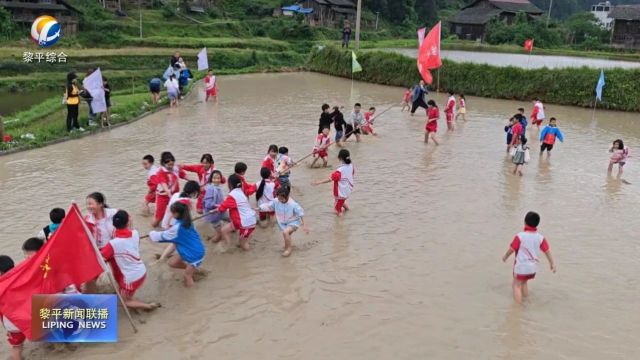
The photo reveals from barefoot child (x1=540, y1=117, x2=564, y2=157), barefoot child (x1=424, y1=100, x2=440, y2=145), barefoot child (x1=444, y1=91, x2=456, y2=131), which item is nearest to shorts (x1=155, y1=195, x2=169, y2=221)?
barefoot child (x1=424, y1=100, x2=440, y2=145)

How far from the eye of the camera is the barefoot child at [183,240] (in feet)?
22.4

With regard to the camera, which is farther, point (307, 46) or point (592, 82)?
point (307, 46)

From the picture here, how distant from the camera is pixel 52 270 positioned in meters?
5.70

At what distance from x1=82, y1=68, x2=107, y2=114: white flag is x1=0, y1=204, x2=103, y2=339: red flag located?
10876 mm

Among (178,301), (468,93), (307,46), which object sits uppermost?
(307,46)

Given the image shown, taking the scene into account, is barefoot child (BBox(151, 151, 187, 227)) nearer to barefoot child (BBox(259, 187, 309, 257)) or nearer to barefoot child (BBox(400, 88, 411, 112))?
barefoot child (BBox(259, 187, 309, 257))

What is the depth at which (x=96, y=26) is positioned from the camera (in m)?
41.7

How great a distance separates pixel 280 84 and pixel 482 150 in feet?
55.7

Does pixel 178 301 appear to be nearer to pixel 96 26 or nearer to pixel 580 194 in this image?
pixel 580 194

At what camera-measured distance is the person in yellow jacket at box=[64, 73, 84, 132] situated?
15.4 m

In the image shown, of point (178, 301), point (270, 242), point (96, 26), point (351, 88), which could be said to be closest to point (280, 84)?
point (351, 88)

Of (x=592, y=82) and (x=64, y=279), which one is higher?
(x=592, y=82)

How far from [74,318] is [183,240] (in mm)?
1642

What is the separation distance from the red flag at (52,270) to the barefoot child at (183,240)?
3.27ft
